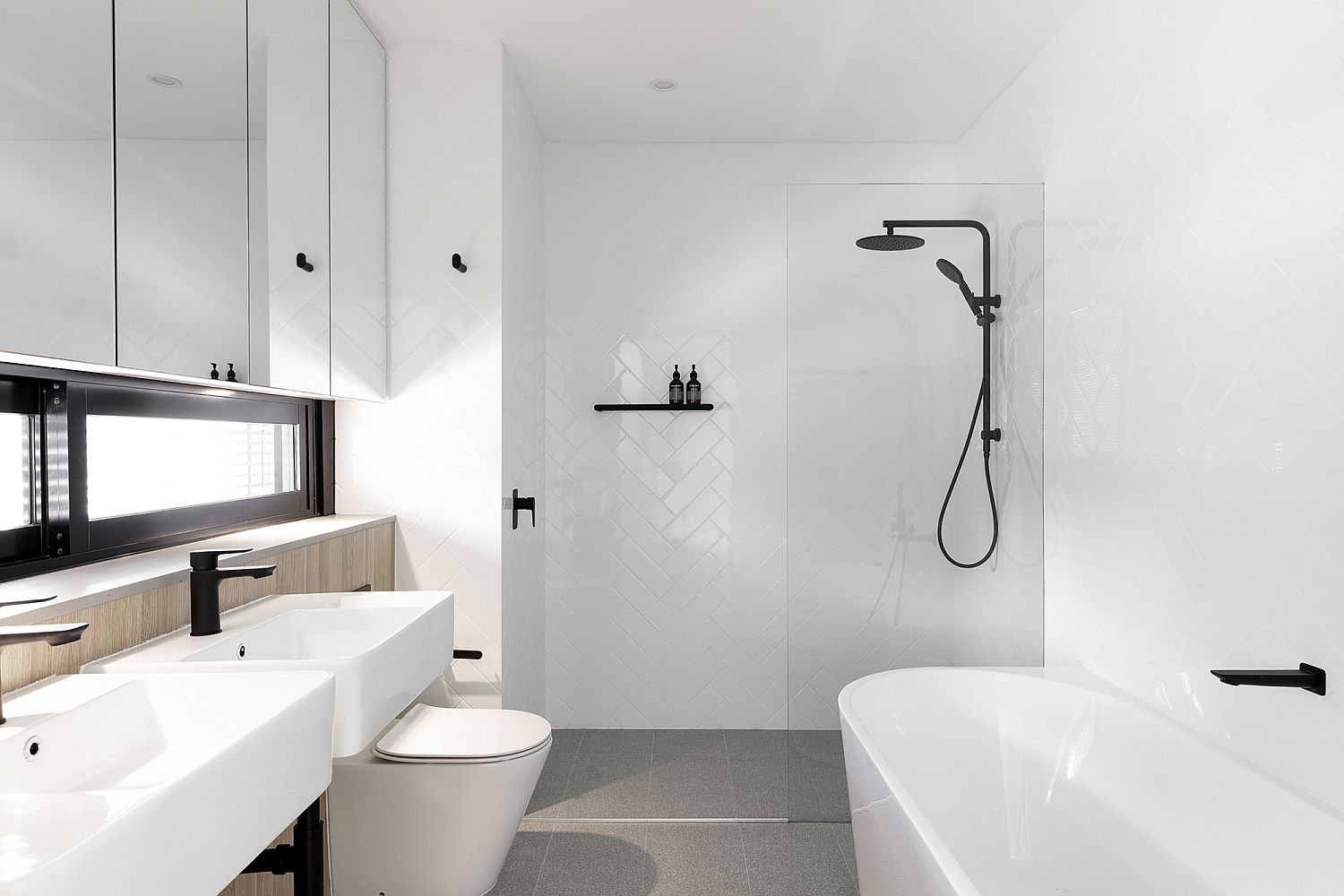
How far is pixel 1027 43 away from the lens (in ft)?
8.89

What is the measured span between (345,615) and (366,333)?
1.04 meters

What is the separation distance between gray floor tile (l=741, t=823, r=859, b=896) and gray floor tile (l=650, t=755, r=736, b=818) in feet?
0.59

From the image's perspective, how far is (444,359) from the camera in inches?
109

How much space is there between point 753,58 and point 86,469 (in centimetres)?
240

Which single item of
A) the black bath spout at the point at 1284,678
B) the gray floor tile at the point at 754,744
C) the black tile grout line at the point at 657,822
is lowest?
the black tile grout line at the point at 657,822

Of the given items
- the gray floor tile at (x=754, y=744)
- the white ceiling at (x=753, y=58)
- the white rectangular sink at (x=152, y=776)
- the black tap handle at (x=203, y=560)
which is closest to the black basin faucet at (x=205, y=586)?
the black tap handle at (x=203, y=560)

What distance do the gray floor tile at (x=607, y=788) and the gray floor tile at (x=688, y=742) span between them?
136 mm

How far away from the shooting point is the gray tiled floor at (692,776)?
2.76 metres

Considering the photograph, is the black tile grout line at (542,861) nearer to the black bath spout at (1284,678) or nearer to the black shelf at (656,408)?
the black shelf at (656,408)

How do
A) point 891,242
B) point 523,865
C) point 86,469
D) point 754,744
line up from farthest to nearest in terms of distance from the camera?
point 754,744
point 891,242
point 523,865
point 86,469

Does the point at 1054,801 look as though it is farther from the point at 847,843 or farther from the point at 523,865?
the point at 523,865

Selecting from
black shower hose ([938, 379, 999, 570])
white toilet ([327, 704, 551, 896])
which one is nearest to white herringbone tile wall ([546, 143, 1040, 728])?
black shower hose ([938, 379, 999, 570])

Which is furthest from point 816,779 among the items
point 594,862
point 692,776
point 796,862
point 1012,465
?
point 1012,465

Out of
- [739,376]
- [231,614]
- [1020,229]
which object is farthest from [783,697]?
[231,614]
